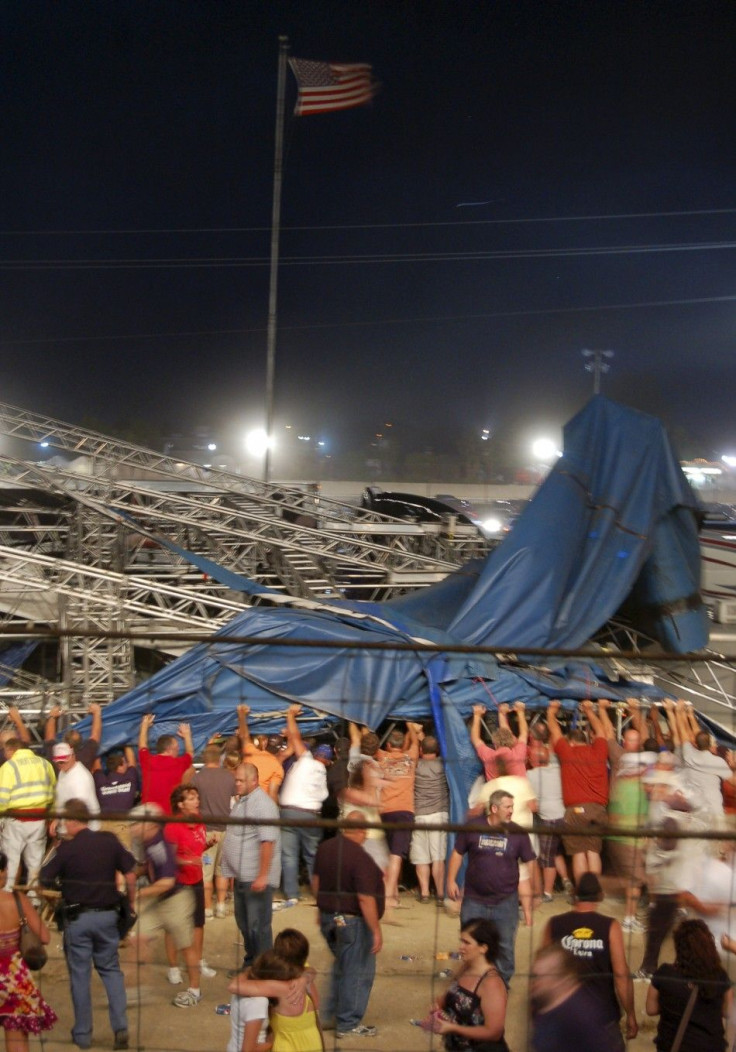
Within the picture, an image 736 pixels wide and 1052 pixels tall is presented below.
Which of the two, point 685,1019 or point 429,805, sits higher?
point 429,805

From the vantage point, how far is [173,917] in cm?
504

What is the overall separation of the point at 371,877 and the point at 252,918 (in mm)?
691

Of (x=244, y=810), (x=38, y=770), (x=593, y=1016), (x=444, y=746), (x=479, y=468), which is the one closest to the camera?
(x=593, y=1016)

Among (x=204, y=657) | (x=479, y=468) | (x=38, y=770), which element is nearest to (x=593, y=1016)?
(x=38, y=770)

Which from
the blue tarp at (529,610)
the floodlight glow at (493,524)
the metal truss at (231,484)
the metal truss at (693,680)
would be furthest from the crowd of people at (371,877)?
the floodlight glow at (493,524)

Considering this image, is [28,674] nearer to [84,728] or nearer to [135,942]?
[84,728]

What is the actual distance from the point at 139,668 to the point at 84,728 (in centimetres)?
321

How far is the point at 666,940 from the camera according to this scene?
4473 millimetres

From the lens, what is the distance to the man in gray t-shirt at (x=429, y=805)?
6398 millimetres

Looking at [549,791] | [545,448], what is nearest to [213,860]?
[549,791]

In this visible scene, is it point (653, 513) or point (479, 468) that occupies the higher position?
point (479, 468)

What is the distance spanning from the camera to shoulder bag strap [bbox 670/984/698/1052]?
411cm

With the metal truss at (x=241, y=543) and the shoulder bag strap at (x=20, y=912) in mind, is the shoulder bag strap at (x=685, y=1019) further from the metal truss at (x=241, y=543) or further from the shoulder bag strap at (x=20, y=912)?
the metal truss at (x=241, y=543)

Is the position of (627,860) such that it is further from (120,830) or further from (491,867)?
(120,830)
